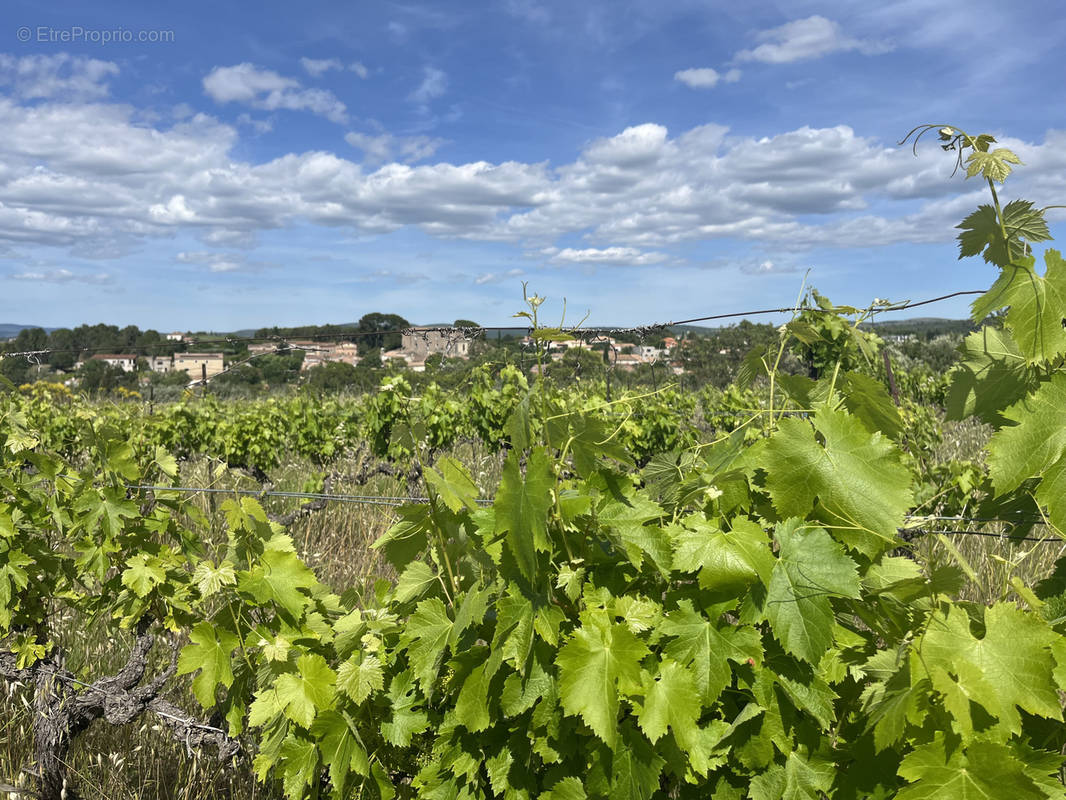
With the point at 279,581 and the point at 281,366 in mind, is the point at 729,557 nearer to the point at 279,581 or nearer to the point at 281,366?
the point at 279,581

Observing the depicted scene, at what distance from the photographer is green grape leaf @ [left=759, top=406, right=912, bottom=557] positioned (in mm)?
1157

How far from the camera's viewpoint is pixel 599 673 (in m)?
1.17

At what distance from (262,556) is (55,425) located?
9717mm

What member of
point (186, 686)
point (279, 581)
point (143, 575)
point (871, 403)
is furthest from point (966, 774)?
point (186, 686)

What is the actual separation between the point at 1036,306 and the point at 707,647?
831 mm

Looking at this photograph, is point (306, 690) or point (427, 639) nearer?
point (427, 639)

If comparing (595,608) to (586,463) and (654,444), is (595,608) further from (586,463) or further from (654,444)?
(654,444)

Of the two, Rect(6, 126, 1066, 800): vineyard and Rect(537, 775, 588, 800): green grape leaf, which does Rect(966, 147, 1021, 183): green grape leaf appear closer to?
Rect(6, 126, 1066, 800): vineyard

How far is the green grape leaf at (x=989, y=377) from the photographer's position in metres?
1.42

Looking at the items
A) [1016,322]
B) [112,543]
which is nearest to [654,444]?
[112,543]

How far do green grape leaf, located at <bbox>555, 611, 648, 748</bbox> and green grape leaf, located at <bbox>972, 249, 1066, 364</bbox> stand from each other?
34.2 inches

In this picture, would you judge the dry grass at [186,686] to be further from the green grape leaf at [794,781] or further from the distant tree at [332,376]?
the distant tree at [332,376]

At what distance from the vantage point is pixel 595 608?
4.09ft

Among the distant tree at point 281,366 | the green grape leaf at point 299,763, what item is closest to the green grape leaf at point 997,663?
the green grape leaf at point 299,763
